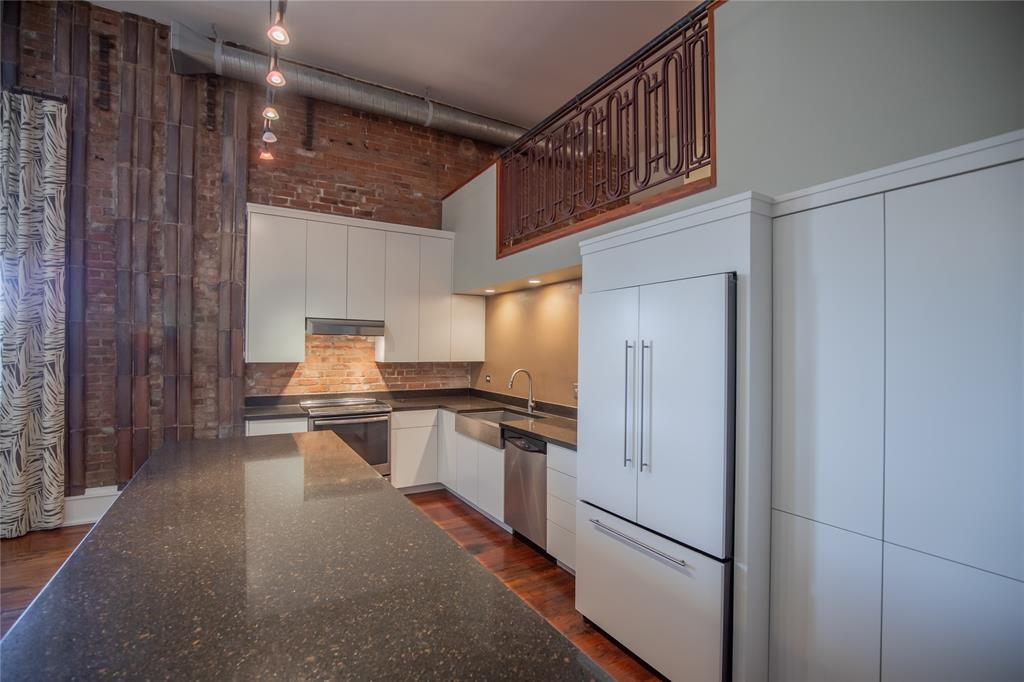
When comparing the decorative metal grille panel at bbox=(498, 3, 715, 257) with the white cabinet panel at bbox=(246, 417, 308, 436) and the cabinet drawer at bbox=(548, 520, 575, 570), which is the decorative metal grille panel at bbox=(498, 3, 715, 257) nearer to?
the cabinet drawer at bbox=(548, 520, 575, 570)

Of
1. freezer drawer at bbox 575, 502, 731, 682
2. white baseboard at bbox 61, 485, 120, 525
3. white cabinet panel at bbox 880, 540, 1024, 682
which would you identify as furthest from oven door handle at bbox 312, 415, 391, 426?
white cabinet panel at bbox 880, 540, 1024, 682

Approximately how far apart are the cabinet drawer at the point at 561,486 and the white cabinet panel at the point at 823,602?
50.5 inches

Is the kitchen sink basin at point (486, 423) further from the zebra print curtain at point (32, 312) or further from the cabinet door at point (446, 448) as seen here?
the zebra print curtain at point (32, 312)

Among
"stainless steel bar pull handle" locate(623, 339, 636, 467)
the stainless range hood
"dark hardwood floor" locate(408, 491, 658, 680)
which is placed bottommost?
"dark hardwood floor" locate(408, 491, 658, 680)

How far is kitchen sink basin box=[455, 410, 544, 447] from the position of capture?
12.4ft

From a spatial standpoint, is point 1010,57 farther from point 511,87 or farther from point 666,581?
point 511,87

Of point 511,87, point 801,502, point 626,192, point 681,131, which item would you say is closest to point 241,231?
point 511,87

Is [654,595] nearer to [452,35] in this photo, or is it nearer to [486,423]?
[486,423]

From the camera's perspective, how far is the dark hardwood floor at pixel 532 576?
2.27m

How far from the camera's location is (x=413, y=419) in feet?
14.8

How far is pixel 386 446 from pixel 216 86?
3.54 metres

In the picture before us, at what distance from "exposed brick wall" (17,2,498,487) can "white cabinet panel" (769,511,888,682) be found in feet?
13.5

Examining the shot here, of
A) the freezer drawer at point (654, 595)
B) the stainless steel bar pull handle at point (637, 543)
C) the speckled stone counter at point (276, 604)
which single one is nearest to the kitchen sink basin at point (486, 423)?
the freezer drawer at point (654, 595)

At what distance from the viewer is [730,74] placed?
212 centimetres
